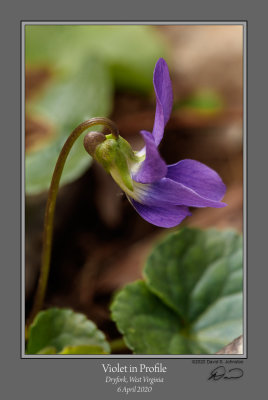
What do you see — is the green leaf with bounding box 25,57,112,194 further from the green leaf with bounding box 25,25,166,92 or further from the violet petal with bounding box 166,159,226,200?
the violet petal with bounding box 166,159,226,200

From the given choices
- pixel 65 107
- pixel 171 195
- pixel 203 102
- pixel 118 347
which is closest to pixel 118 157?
pixel 171 195

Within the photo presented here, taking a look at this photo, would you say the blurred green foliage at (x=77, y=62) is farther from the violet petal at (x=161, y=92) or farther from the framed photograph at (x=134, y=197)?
the violet petal at (x=161, y=92)

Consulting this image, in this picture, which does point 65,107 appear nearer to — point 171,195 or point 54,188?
point 54,188

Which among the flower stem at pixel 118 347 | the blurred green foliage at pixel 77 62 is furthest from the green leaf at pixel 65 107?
the flower stem at pixel 118 347
